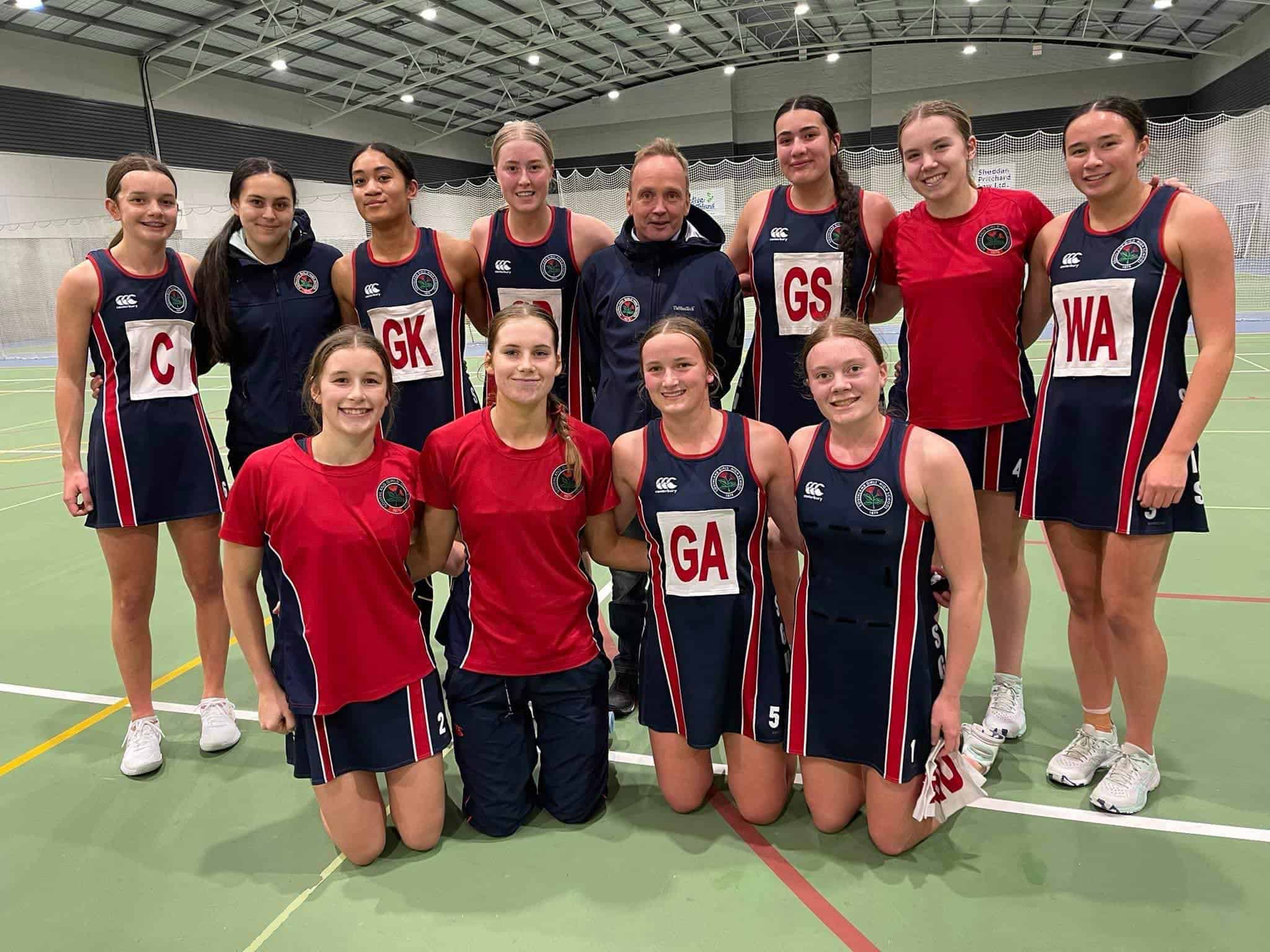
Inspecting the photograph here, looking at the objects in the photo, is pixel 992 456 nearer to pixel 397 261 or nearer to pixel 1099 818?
pixel 1099 818

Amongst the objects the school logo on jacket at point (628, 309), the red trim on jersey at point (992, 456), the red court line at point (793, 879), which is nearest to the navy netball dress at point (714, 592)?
the red court line at point (793, 879)

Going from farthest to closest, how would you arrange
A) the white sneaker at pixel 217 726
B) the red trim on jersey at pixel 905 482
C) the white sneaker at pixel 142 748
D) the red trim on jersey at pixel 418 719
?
the white sneaker at pixel 217 726 < the white sneaker at pixel 142 748 < the red trim on jersey at pixel 418 719 < the red trim on jersey at pixel 905 482

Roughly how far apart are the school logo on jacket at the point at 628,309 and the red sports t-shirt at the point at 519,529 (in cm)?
44

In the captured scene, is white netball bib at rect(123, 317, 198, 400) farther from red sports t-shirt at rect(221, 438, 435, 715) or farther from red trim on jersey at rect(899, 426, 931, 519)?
red trim on jersey at rect(899, 426, 931, 519)

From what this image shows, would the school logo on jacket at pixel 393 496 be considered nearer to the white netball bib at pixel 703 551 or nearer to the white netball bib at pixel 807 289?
the white netball bib at pixel 703 551

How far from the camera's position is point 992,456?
8.50ft

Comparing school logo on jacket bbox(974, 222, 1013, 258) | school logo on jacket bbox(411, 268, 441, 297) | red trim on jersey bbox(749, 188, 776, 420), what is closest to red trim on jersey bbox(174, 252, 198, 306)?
school logo on jacket bbox(411, 268, 441, 297)

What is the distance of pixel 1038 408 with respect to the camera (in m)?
2.38

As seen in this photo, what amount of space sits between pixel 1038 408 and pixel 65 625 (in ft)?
14.3

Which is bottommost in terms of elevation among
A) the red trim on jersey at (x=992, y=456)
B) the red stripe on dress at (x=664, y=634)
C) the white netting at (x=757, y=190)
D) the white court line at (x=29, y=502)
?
the white court line at (x=29, y=502)

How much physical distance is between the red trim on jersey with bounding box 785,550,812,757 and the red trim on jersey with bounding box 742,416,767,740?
99 millimetres

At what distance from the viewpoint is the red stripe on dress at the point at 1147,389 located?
2.13 m

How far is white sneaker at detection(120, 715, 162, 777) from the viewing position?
2783 mm

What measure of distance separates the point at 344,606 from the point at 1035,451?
1941 mm
